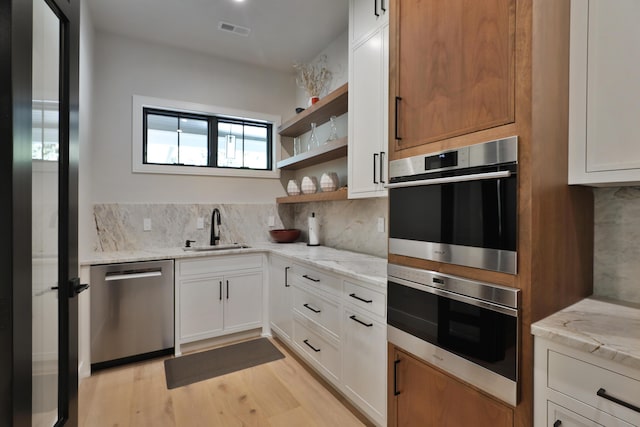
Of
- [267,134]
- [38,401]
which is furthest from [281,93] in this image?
[38,401]

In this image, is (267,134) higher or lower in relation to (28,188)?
higher

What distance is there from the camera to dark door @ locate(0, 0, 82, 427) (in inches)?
30.9

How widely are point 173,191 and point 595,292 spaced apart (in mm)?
3502

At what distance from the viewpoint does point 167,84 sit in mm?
3350

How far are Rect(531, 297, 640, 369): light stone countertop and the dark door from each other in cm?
152

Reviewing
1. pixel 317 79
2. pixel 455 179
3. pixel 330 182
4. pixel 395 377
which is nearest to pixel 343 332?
pixel 395 377

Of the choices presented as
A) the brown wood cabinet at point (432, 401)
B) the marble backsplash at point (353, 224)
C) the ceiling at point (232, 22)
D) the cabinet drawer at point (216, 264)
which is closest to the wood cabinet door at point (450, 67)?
the brown wood cabinet at point (432, 401)

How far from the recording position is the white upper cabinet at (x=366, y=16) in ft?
6.81

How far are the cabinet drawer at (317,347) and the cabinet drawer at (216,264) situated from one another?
0.80m

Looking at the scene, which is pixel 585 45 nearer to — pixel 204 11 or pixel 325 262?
pixel 325 262

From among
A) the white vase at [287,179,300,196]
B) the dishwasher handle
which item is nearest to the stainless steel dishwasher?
the dishwasher handle

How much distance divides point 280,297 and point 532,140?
8.12ft

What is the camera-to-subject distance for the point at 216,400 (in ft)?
7.16

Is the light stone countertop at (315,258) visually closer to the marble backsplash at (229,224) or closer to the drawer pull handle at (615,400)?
the marble backsplash at (229,224)
